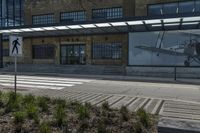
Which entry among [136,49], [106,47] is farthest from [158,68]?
[106,47]

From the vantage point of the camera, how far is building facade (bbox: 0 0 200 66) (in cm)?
2983

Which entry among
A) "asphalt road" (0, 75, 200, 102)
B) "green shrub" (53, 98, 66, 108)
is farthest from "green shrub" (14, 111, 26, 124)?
"asphalt road" (0, 75, 200, 102)

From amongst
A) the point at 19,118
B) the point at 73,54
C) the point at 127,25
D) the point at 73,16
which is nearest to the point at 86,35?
the point at 73,54

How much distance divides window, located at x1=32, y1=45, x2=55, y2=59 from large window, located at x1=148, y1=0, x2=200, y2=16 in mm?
13545

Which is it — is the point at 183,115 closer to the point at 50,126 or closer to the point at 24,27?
the point at 50,126

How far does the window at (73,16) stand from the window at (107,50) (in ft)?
13.6

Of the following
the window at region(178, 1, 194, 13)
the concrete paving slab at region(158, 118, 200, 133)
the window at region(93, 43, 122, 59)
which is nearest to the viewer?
the concrete paving slab at region(158, 118, 200, 133)

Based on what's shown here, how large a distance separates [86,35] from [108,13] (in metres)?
3.70

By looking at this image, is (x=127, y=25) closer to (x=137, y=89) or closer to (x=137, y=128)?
(x=137, y=89)

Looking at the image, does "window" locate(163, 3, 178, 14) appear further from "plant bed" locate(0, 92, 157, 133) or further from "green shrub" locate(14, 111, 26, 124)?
"green shrub" locate(14, 111, 26, 124)

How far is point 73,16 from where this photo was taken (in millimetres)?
34844

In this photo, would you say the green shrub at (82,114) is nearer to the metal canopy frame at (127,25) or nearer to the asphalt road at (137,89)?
the asphalt road at (137,89)

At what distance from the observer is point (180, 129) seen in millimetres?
5164

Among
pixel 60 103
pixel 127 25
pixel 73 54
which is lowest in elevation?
pixel 60 103
